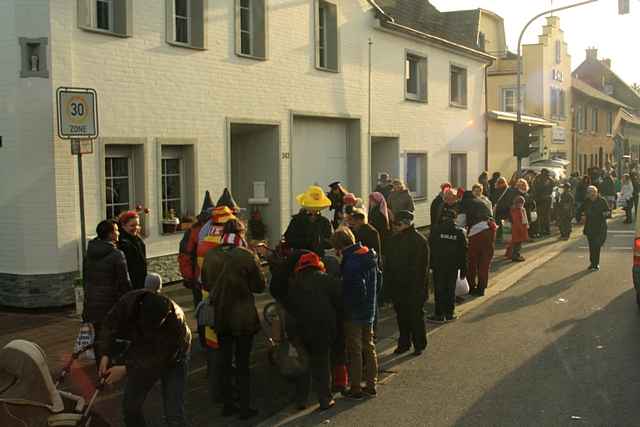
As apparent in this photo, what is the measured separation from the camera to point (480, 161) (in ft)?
95.0

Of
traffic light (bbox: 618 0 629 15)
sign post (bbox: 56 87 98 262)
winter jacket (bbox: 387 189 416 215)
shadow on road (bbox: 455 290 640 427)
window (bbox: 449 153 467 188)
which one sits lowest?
shadow on road (bbox: 455 290 640 427)

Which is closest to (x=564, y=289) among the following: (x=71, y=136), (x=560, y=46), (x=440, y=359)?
(x=440, y=359)

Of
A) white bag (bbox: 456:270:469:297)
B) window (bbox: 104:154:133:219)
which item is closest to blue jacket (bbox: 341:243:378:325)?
white bag (bbox: 456:270:469:297)

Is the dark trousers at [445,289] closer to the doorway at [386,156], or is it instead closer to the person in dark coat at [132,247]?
the person in dark coat at [132,247]

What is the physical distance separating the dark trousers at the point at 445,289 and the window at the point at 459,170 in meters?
16.0

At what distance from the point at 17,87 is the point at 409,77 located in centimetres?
1419

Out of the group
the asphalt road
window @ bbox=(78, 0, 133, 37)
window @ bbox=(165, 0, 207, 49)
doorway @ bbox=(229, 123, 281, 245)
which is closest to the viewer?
the asphalt road

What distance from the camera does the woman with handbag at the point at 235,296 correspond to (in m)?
7.20

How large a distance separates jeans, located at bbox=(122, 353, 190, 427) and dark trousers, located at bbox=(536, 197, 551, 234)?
57.4 ft

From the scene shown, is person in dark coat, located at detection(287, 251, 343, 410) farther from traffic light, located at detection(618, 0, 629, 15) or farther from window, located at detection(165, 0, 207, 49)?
traffic light, located at detection(618, 0, 629, 15)

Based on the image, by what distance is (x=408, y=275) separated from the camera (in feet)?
31.0

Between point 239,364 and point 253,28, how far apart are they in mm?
10462

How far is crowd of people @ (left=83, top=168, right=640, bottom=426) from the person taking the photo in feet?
20.1

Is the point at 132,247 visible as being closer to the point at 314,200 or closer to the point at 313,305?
the point at 314,200
